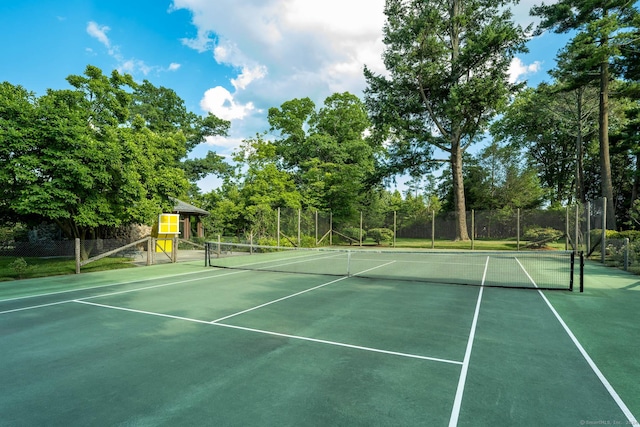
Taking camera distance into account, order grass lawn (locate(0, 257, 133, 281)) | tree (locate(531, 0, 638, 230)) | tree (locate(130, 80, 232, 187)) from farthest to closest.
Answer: tree (locate(130, 80, 232, 187)) → tree (locate(531, 0, 638, 230)) → grass lawn (locate(0, 257, 133, 281))

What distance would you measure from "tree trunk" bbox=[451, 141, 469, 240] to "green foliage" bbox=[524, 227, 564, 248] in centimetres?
492

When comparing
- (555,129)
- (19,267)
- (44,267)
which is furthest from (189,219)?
(555,129)

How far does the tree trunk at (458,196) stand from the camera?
25469 mm

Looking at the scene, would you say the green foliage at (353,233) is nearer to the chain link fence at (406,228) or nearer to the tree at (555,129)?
the chain link fence at (406,228)

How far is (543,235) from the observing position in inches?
816

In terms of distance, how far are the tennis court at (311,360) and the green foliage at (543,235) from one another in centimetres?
1391

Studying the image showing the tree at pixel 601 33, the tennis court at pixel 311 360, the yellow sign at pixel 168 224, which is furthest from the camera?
the tree at pixel 601 33

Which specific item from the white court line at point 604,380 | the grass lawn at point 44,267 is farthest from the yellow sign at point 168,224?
the white court line at point 604,380

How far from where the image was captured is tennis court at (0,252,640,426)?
290 centimetres

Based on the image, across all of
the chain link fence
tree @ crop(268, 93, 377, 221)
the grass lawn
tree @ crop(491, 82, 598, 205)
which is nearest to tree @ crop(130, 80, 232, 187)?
tree @ crop(268, 93, 377, 221)

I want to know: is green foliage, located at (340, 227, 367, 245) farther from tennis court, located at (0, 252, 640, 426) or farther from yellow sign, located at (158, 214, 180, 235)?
tennis court, located at (0, 252, 640, 426)

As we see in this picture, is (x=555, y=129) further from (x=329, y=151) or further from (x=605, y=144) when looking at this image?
(x=329, y=151)

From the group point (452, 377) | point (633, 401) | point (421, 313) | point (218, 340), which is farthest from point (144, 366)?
point (633, 401)

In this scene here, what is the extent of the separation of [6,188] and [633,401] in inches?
587
